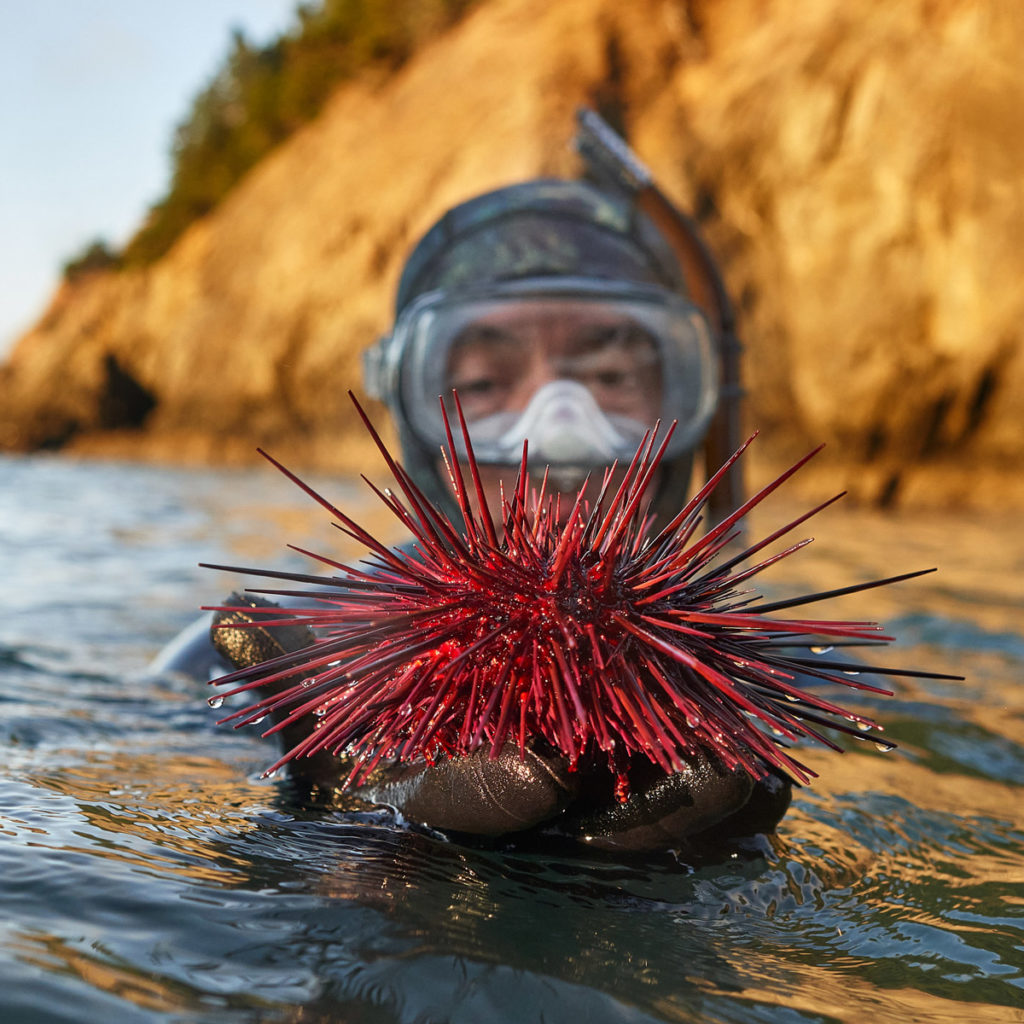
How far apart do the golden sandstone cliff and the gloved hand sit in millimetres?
11729

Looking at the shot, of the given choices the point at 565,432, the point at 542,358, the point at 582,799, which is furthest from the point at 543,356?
the point at 582,799

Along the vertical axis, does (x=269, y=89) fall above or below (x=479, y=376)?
above

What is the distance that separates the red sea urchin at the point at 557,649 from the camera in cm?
123

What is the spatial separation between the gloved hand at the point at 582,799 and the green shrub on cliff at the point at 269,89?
24.8 metres

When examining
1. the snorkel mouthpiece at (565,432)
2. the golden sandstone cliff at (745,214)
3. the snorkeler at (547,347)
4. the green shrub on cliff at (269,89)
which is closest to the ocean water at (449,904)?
the snorkeler at (547,347)

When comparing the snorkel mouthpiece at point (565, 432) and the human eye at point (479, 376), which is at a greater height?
the human eye at point (479, 376)

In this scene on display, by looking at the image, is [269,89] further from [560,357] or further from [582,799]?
[582,799]

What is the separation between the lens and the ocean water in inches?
41.0

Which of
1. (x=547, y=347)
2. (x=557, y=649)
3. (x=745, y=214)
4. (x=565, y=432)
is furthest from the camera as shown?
(x=745, y=214)

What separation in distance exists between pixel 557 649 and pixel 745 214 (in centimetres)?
1479

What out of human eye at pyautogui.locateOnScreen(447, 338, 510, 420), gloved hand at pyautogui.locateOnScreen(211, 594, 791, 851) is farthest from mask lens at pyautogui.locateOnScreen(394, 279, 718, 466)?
gloved hand at pyautogui.locateOnScreen(211, 594, 791, 851)

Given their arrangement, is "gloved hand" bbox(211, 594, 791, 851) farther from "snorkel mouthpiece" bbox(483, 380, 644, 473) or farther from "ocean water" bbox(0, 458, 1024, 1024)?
"snorkel mouthpiece" bbox(483, 380, 644, 473)

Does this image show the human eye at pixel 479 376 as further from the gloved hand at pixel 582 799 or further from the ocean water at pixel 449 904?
the gloved hand at pixel 582 799

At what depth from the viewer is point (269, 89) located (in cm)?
2908
